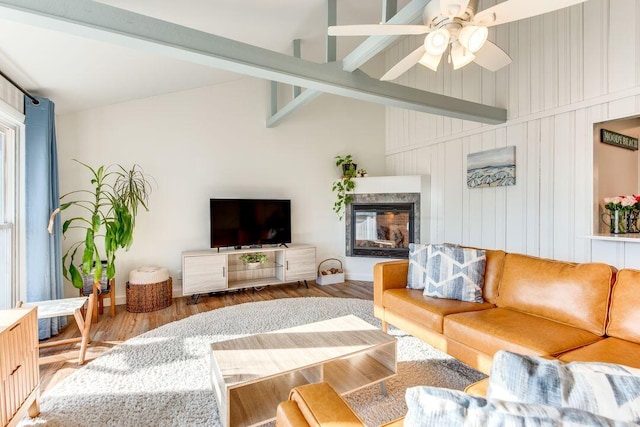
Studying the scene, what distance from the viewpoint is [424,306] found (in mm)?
2309

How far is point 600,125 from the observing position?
2934mm

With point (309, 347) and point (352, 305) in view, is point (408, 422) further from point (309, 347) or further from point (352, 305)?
point (352, 305)

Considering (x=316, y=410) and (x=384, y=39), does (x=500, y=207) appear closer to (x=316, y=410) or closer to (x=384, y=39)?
(x=384, y=39)

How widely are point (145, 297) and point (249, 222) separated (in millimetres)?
1457

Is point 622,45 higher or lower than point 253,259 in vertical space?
higher

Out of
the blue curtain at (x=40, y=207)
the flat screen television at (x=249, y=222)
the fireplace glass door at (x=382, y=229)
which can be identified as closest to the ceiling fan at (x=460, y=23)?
the blue curtain at (x=40, y=207)

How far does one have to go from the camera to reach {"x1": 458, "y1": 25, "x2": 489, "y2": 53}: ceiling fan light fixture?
1672 mm

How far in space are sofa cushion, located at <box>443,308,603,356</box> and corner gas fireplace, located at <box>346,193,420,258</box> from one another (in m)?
2.53

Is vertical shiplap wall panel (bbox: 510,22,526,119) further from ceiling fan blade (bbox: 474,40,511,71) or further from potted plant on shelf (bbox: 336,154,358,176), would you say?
potted plant on shelf (bbox: 336,154,358,176)

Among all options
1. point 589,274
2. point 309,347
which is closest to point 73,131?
point 309,347

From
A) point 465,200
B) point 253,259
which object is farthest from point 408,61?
point 253,259

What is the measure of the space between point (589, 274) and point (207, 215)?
389 cm

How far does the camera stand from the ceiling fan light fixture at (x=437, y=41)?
171 cm

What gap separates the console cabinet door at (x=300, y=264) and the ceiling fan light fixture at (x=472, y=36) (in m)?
3.16
